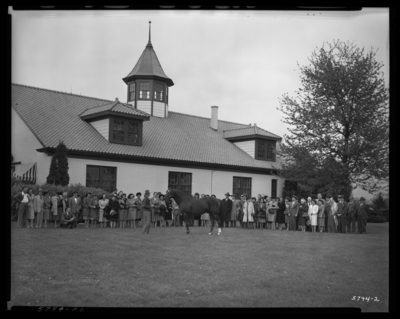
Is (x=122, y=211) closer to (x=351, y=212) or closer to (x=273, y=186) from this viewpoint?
(x=273, y=186)

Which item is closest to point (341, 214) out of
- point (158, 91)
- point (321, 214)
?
point (321, 214)

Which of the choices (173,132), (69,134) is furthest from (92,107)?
(173,132)

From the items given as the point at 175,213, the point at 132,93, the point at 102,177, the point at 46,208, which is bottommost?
the point at 175,213

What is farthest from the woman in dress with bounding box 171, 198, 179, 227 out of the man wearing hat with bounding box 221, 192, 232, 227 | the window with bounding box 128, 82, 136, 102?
the window with bounding box 128, 82, 136, 102

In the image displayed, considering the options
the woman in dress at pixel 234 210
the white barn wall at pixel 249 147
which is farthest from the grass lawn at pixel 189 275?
the woman in dress at pixel 234 210

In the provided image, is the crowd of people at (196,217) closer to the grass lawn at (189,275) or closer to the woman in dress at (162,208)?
the woman in dress at (162,208)

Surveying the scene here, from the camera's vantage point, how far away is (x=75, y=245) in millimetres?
10055

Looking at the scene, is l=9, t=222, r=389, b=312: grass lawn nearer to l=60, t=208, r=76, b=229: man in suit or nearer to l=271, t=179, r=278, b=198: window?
l=60, t=208, r=76, b=229: man in suit

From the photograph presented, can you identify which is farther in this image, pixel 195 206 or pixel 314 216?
pixel 314 216

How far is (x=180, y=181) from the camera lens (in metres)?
19.8

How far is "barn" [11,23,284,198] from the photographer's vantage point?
14.3 m

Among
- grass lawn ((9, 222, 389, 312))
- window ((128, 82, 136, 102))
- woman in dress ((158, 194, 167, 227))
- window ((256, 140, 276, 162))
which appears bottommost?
grass lawn ((9, 222, 389, 312))

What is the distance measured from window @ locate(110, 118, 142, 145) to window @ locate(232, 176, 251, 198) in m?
5.16

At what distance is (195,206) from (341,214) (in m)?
7.00
